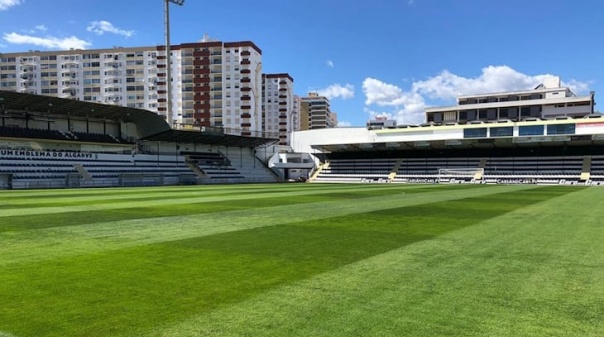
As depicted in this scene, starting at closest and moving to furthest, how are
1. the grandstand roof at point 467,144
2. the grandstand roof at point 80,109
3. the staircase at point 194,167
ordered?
1. the grandstand roof at point 80,109
2. the grandstand roof at point 467,144
3. the staircase at point 194,167

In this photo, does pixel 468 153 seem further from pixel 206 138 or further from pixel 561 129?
pixel 206 138

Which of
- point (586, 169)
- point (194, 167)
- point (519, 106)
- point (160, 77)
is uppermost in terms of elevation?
point (160, 77)

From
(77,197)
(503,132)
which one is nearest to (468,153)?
(503,132)

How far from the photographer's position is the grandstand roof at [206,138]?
58000 mm

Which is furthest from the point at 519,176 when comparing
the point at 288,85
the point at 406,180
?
the point at 288,85

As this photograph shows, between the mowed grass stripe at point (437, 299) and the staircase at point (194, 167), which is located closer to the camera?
the mowed grass stripe at point (437, 299)

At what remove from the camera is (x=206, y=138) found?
6275cm

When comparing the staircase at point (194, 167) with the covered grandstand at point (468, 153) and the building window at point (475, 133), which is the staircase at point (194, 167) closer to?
the covered grandstand at point (468, 153)

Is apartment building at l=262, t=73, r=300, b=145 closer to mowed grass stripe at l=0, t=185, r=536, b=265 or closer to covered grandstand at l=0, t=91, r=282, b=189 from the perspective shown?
covered grandstand at l=0, t=91, r=282, b=189

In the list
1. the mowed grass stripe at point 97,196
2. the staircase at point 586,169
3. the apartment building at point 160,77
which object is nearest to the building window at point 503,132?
the staircase at point 586,169

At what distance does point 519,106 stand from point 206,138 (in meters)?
65.0

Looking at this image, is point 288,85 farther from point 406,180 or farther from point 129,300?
point 129,300

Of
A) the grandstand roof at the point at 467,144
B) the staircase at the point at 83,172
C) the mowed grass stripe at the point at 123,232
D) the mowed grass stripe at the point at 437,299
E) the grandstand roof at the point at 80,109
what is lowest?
the mowed grass stripe at the point at 123,232

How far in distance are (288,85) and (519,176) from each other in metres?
105
